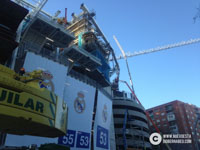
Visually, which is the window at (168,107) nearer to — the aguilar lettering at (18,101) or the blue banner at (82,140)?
the blue banner at (82,140)

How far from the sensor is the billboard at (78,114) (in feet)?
96.5

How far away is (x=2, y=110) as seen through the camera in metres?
6.91

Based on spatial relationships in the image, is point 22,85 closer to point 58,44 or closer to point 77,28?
point 58,44

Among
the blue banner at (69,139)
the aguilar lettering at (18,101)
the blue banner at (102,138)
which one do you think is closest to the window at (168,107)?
the blue banner at (102,138)

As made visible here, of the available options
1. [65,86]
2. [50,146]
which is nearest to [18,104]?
[50,146]

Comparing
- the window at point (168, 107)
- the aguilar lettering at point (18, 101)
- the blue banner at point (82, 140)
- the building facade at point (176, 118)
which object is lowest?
the blue banner at point (82, 140)

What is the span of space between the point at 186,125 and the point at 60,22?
83.6 m

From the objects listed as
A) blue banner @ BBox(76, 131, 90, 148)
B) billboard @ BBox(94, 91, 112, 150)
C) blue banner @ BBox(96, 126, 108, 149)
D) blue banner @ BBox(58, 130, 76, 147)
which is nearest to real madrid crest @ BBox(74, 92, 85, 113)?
blue banner @ BBox(76, 131, 90, 148)

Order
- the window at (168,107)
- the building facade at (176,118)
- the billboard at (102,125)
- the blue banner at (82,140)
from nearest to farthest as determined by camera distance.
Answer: the blue banner at (82,140), the billboard at (102,125), the building facade at (176,118), the window at (168,107)

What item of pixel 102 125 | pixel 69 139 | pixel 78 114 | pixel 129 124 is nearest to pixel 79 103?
pixel 78 114

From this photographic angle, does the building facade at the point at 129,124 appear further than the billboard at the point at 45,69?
Yes

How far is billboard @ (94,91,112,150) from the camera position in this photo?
3573 cm

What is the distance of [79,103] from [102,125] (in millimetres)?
8946

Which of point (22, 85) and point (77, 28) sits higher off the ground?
point (77, 28)
